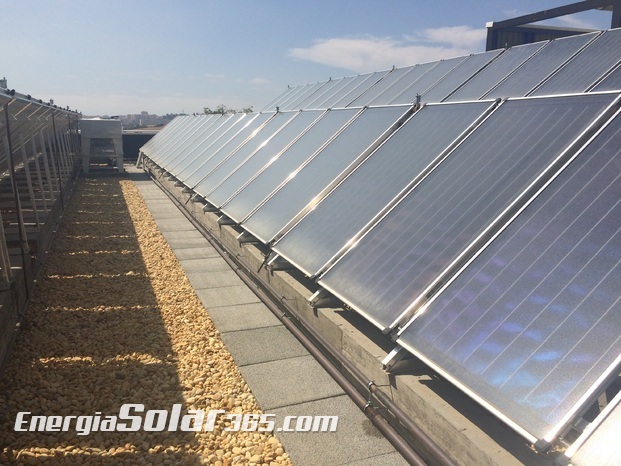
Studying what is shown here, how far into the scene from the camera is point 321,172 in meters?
7.54

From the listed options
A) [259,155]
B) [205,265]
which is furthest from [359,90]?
[205,265]

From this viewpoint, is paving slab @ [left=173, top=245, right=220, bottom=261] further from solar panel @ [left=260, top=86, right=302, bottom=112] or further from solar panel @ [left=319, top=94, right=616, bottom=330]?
solar panel @ [left=260, top=86, right=302, bottom=112]

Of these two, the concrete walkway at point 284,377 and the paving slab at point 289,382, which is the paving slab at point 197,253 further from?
the paving slab at point 289,382

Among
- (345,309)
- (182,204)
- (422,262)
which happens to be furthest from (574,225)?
(182,204)

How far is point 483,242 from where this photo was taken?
13.4ft

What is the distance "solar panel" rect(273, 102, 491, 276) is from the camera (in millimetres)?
5664

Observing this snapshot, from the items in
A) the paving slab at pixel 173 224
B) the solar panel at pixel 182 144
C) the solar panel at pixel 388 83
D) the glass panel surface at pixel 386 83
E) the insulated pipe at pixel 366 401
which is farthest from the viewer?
the solar panel at pixel 182 144

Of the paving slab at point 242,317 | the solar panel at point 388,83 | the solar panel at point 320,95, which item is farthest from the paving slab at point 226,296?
the solar panel at point 320,95

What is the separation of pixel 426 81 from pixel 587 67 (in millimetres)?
6133

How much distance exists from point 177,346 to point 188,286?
7.87ft

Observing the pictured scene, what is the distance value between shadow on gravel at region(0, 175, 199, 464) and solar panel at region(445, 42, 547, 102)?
912 cm

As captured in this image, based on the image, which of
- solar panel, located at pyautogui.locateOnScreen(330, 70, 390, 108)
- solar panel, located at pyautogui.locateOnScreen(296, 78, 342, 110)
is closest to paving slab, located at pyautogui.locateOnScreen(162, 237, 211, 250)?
solar panel, located at pyautogui.locateOnScreen(330, 70, 390, 108)

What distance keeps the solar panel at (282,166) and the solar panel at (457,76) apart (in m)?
5.71

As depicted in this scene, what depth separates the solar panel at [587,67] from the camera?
10.3m
